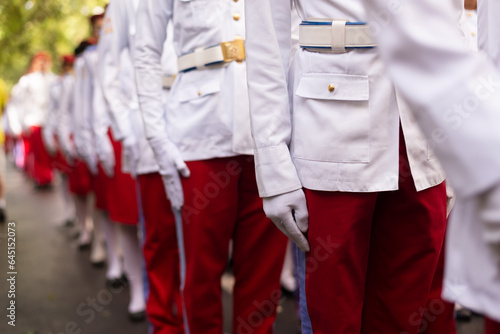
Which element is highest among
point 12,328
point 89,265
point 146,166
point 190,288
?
point 146,166

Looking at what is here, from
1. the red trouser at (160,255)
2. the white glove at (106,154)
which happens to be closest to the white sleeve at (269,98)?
the red trouser at (160,255)

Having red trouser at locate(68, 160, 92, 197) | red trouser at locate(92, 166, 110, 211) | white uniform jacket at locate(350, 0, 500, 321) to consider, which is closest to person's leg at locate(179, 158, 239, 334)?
white uniform jacket at locate(350, 0, 500, 321)

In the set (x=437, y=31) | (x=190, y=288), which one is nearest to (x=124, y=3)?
(x=190, y=288)

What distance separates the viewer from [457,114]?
2.72 feet

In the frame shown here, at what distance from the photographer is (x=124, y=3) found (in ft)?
11.4

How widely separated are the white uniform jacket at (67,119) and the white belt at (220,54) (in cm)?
408

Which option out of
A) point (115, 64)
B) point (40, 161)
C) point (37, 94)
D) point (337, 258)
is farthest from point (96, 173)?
point (40, 161)

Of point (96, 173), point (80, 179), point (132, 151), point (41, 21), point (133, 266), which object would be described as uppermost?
point (41, 21)

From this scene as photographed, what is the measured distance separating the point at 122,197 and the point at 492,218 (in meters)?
3.62

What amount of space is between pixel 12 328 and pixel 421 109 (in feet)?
11.2

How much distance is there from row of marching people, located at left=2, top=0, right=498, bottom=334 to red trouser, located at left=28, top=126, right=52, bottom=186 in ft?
24.9

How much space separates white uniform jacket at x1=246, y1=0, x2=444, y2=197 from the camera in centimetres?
156

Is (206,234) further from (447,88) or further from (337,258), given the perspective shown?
(447,88)

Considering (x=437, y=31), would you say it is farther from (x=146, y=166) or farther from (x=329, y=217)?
(x=146, y=166)
